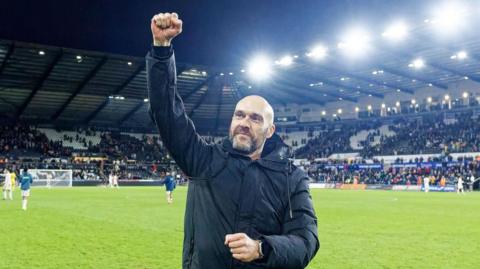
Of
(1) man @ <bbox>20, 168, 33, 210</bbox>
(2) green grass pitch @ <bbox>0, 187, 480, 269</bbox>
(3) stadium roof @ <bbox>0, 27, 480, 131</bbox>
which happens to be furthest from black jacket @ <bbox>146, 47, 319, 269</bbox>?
(3) stadium roof @ <bbox>0, 27, 480, 131</bbox>

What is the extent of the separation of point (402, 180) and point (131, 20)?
110 feet

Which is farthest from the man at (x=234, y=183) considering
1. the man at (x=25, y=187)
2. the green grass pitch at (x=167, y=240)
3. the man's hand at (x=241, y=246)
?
the man at (x=25, y=187)

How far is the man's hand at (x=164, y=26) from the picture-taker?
9.77ft

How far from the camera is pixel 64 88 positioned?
58.1 m

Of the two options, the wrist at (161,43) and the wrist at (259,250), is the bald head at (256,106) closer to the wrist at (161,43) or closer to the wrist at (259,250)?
the wrist at (161,43)

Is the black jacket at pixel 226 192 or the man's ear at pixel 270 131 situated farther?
the man's ear at pixel 270 131

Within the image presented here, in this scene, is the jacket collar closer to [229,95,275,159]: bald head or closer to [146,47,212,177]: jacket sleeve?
[229,95,275,159]: bald head

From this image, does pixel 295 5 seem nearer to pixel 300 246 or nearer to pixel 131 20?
pixel 131 20

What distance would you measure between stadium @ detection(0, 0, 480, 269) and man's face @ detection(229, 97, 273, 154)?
0.01 m

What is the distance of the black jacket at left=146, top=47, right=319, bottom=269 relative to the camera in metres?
3.11

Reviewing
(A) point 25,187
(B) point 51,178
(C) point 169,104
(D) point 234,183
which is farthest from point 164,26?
(B) point 51,178

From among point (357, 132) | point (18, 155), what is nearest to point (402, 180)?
point (357, 132)

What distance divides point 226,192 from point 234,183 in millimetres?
79

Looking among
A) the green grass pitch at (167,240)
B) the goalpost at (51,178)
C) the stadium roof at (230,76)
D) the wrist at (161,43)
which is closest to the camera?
the wrist at (161,43)
